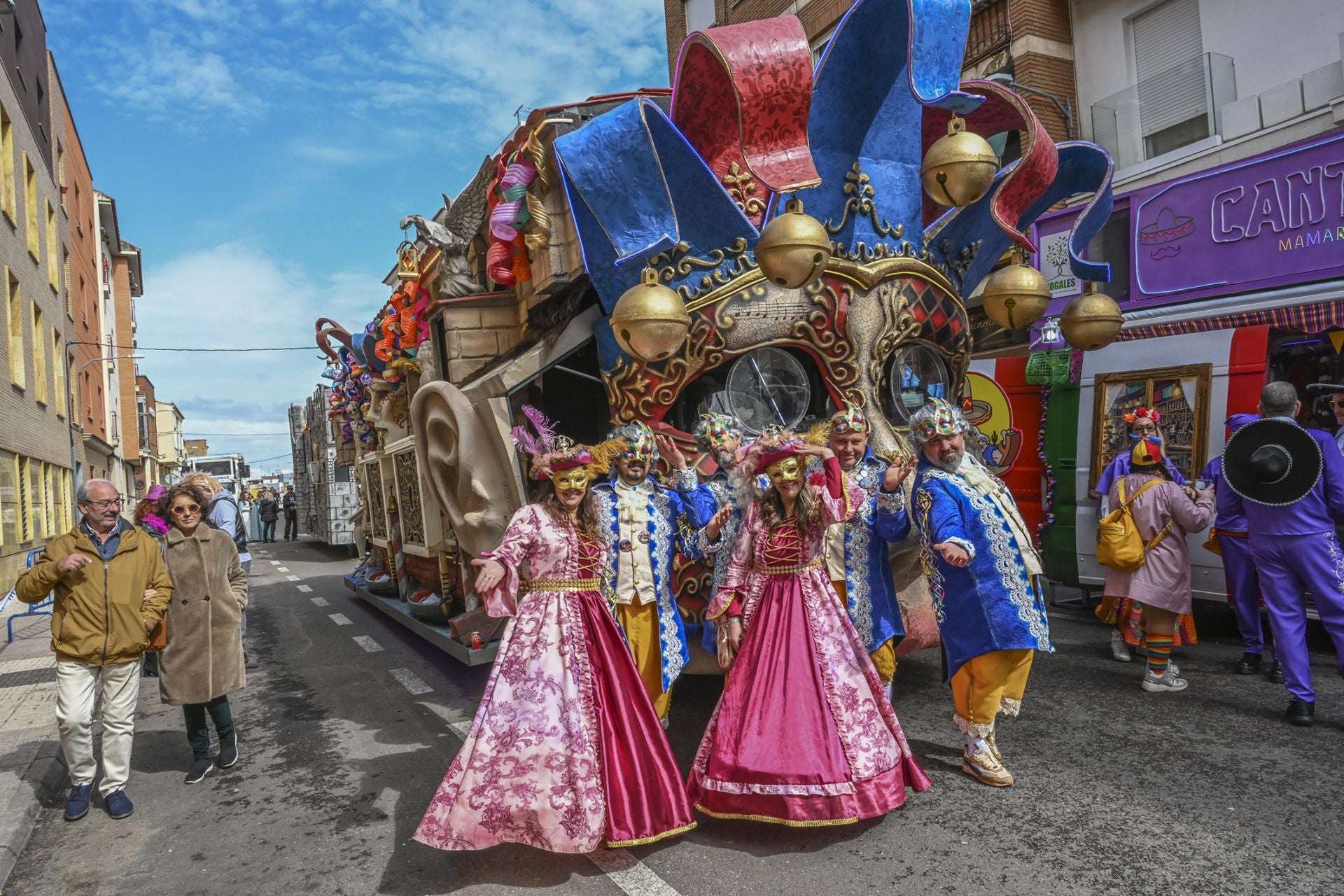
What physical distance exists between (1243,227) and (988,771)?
327 inches

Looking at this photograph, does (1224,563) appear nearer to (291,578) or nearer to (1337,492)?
(1337,492)

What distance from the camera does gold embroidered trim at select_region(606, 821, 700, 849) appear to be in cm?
366

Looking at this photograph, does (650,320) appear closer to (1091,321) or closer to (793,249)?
(793,249)

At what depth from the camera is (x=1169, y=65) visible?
1259 centimetres

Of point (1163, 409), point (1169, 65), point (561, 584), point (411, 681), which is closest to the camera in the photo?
point (561, 584)

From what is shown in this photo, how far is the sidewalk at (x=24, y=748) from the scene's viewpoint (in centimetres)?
438

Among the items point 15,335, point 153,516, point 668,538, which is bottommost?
point 668,538

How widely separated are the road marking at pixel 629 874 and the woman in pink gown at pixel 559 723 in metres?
0.10

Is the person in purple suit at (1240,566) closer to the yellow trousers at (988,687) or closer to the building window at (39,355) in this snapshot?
the yellow trousers at (988,687)

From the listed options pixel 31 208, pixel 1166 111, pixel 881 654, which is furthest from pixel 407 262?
pixel 31 208

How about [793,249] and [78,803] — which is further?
[793,249]

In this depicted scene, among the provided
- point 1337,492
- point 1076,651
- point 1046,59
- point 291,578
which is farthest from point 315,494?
point 1337,492

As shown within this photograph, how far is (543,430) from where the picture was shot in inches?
177

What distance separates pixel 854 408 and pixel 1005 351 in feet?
16.8
